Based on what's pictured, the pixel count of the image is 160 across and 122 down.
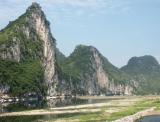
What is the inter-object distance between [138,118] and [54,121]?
21.3m

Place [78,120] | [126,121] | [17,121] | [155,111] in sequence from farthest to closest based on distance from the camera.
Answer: [155,111] < [17,121] < [78,120] < [126,121]

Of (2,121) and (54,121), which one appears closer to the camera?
(54,121)

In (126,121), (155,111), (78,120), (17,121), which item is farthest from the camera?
(155,111)

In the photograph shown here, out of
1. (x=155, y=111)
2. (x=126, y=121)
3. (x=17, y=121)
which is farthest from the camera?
(x=155, y=111)

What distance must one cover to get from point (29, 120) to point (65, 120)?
557 inches

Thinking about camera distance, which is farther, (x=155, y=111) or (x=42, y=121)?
(x=155, y=111)

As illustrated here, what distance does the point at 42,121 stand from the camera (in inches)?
4437

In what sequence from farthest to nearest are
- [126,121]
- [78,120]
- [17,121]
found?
[17,121], [78,120], [126,121]

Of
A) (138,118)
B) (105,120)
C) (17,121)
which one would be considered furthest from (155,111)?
(17,121)

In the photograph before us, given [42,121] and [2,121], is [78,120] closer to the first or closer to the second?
[42,121]

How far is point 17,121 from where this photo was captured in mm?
119188

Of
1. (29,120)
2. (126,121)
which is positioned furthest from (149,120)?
(29,120)

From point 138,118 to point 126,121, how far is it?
13260 mm

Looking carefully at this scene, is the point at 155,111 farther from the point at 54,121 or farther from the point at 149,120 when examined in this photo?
the point at 54,121
